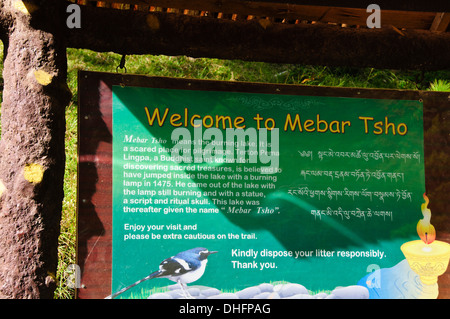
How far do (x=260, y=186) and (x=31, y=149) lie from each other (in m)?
1.51

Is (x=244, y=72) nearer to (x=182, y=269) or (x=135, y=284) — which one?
(x=182, y=269)

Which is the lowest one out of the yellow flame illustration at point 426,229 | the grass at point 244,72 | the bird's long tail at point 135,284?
the bird's long tail at point 135,284

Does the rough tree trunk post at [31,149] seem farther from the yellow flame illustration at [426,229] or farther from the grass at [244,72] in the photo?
the yellow flame illustration at [426,229]

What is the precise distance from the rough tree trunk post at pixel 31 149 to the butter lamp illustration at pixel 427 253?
2.44 m

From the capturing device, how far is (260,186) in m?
3.02


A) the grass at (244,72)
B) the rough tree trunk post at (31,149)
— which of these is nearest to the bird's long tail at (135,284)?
the rough tree trunk post at (31,149)

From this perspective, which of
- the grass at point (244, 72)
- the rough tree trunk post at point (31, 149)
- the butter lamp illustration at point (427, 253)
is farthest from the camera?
the grass at point (244, 72)

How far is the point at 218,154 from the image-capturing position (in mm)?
3008

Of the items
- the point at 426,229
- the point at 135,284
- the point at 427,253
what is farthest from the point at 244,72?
the point at 135,284

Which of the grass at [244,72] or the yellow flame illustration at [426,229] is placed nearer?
the yellow flame illustration at [426,229]

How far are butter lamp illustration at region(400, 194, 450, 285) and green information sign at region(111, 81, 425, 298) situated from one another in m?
0.07

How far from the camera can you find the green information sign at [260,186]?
9.52ft

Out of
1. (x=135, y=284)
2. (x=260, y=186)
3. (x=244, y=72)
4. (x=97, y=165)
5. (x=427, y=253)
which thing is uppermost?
(x=244, y=72)
